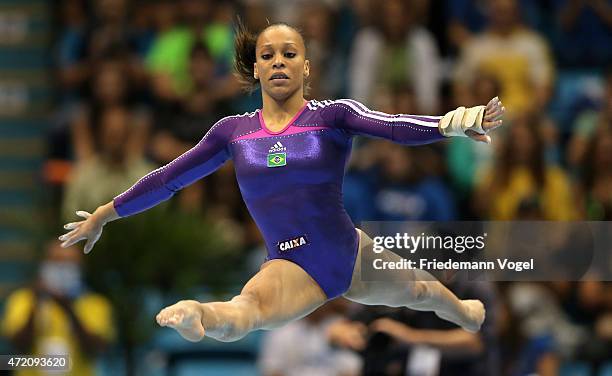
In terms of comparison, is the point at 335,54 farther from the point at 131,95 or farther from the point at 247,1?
the point at 131,95

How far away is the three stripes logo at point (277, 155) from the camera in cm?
427

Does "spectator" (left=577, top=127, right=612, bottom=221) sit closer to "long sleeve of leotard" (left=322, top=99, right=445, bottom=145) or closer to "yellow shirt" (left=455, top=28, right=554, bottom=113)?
"yellow shirt" (left=455, top=28, right=554, bottom=113)

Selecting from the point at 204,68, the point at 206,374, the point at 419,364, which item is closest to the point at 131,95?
the point at 204,68

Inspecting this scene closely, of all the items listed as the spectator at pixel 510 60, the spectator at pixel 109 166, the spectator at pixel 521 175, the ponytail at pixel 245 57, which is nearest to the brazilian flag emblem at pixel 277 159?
the ponytail at pixel 245 57

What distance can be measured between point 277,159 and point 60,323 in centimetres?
219

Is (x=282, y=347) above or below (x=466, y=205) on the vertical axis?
below

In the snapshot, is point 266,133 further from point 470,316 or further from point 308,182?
point 470,316

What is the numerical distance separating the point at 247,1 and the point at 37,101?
1855 millimetres

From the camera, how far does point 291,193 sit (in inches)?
168

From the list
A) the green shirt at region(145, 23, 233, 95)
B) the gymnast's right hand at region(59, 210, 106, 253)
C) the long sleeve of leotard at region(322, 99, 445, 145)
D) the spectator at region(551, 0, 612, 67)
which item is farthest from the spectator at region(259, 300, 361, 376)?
the spectator at region(551, 0, 612, 67)

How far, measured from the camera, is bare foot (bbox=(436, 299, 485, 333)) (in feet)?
15.5

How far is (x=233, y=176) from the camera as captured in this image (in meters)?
7.52

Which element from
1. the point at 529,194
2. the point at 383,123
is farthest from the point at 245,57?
the point at 529,194

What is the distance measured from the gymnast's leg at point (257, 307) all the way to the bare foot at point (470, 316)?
0.68 metres
